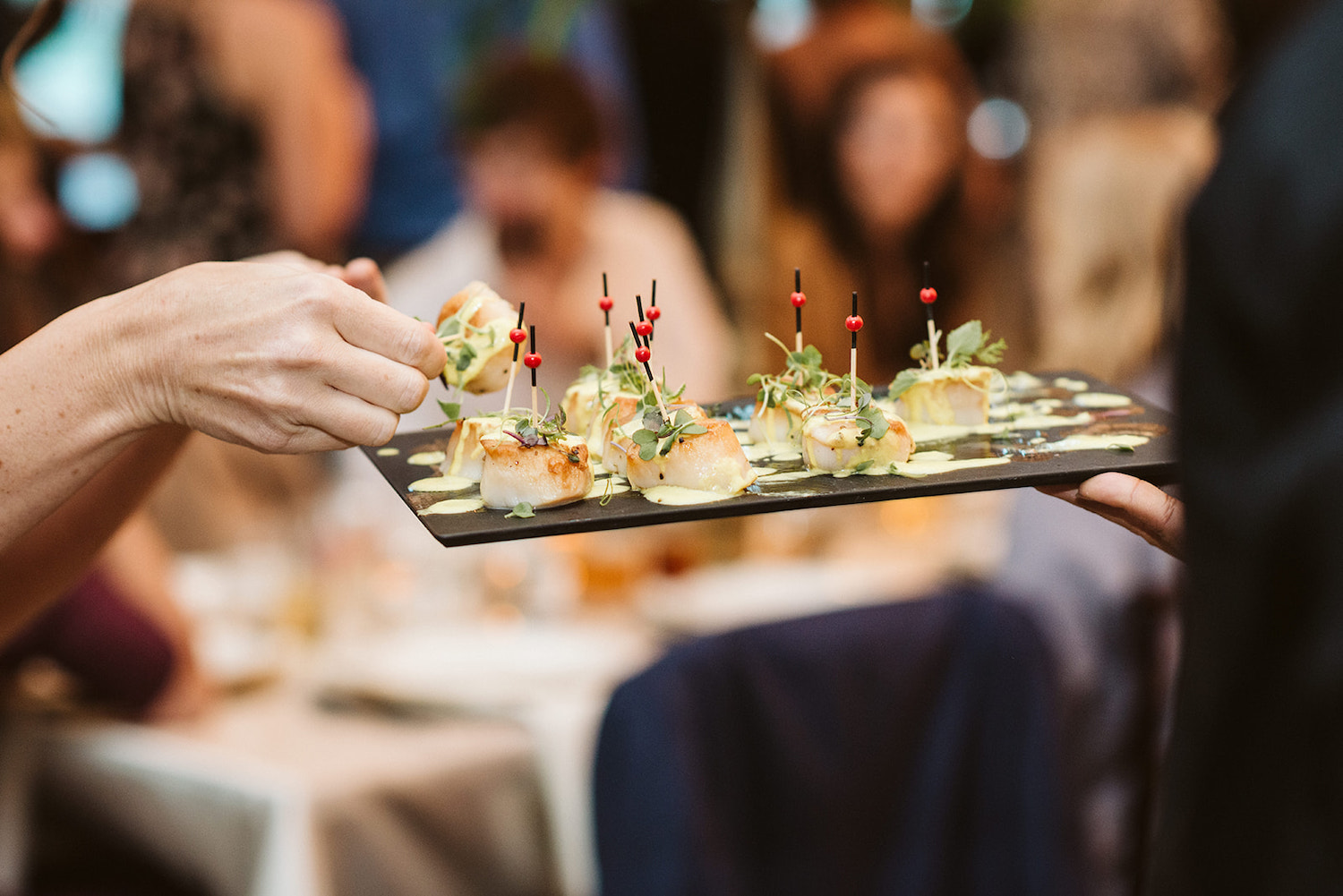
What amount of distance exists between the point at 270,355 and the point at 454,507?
24 cm

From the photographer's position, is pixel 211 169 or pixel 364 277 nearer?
Result: pixel 364 277

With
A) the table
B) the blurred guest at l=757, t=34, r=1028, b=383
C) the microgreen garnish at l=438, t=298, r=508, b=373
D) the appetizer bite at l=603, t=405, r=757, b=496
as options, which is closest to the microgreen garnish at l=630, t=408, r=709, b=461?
the appetizer bite at l=603, t=405, r=757, b=496

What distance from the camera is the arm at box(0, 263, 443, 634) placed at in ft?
3.30

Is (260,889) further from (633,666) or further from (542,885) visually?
(633,666)

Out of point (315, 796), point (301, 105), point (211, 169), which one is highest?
point (301, 105)

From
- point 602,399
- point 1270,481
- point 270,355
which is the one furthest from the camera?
point 602,399

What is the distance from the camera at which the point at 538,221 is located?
163 inches

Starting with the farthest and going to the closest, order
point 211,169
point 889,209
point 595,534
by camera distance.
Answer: point 889,209 < point 211,169 < point 595,534

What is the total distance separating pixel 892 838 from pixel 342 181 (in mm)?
2945

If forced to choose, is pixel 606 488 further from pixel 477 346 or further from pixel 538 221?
pixel 538 221

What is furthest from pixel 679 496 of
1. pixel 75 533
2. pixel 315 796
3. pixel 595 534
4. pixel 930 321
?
pixel 595 534

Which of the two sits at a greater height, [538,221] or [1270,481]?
[538,221]

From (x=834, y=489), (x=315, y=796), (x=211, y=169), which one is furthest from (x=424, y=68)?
(x=834, y=489)

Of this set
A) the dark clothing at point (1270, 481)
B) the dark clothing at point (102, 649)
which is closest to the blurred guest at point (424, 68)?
the dark clothing at point (102, 649)
